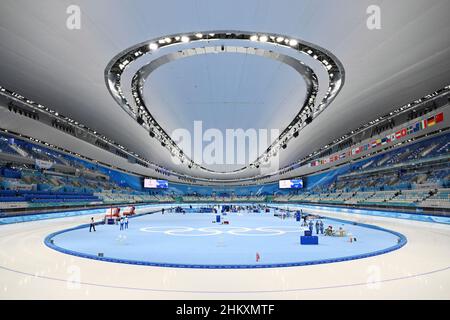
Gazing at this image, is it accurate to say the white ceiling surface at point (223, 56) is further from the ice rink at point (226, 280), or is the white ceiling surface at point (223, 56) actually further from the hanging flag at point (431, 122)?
the ice rink at point (226, 280)

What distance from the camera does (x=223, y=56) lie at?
41.0 feet

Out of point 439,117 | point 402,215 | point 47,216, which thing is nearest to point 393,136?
point 439,117

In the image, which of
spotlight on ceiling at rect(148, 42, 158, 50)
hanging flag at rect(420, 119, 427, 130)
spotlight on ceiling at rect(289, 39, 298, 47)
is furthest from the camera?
hanging flag at rect(420, 119, 427, 130)

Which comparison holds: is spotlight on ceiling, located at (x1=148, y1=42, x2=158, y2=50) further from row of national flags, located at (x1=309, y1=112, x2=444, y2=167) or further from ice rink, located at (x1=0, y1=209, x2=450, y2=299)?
row of national flags, located at (x1=309, y1=112, x2=444, y2=167)

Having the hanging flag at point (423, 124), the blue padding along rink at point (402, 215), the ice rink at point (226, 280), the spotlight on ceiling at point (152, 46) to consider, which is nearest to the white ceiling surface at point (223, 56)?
the spotlight on ceiling at point (152, 46)

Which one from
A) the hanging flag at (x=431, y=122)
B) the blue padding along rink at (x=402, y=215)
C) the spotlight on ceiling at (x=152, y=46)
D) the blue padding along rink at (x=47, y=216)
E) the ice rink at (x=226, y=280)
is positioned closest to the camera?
the ice rink at (x=226, y=280)

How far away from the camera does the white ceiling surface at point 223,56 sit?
895 cm

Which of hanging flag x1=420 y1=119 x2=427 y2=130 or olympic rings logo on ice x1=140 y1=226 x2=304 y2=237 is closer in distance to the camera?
olympic rings logo on ice x1=140 y1=226 x2=304 y2=237

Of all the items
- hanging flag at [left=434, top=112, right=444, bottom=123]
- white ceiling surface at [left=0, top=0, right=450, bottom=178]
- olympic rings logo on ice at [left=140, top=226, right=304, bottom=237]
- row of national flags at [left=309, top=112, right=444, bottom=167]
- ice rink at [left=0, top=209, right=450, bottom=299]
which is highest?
white ceiling surface at [left=0, top=0, right=450, bottom=178]

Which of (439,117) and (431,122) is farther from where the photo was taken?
(431,122)

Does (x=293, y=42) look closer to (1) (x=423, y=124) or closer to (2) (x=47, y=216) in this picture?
(1) (x=423, y=124)

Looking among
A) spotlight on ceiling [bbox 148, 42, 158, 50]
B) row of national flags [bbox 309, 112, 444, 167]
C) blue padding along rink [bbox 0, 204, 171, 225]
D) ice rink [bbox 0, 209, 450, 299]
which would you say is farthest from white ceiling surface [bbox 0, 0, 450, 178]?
blue padding along rink [bbox 0, 204, 171, 225]

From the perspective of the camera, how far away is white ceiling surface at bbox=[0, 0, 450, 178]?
8953mm
